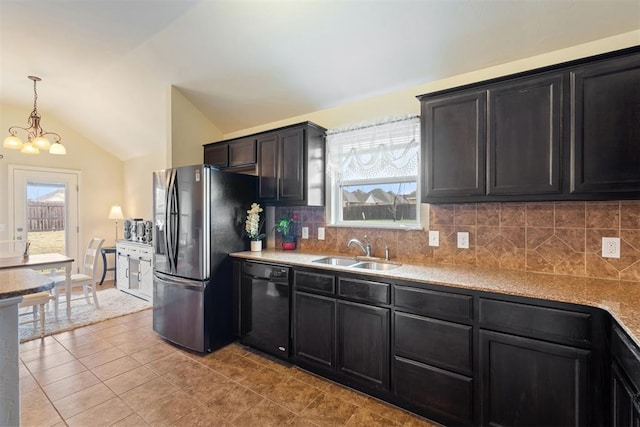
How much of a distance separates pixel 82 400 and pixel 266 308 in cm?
144

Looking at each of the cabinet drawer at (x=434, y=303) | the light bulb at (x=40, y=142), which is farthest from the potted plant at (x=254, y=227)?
the light bulb at (x=40, y=142)

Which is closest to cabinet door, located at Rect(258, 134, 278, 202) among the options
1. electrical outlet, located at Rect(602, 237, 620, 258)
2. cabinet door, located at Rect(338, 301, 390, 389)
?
cabinet door, located at Rect(338, 301, 390, 389)

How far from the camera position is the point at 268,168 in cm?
323

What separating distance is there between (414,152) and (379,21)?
41.4 inches

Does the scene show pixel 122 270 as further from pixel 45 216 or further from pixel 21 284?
pixel 21 284

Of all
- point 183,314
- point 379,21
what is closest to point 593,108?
point 379,21

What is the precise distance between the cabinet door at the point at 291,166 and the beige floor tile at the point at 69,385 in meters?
2.22

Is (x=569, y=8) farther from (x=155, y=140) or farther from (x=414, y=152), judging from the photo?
(x=155, y=140)

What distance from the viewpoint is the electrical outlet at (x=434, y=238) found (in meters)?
2.47

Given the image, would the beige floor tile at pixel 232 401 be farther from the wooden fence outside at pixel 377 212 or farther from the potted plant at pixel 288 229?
the wooden fence outside at pixel 377 212

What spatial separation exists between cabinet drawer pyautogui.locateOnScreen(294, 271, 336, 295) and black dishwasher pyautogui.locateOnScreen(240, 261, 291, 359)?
0.12 metres

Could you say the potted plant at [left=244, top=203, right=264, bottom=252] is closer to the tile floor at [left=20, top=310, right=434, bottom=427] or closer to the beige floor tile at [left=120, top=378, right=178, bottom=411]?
the tile floor at [left=20, top=310, right=434, bottom=427]

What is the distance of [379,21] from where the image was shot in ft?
7.12

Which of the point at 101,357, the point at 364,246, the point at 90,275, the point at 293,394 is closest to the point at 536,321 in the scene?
the point at 364,246
